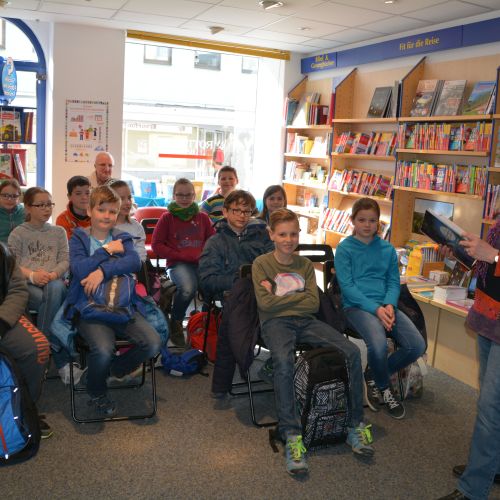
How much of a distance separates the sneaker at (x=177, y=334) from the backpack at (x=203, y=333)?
226 mm

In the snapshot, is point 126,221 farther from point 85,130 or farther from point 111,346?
point 85,130

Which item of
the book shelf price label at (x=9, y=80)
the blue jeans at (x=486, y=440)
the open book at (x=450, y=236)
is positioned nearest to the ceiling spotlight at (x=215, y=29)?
the book shelf price label at (x=9, y=80)

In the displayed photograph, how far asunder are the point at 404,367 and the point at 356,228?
934 millimetres

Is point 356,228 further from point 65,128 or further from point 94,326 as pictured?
point 65,128

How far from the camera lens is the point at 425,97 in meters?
5.56

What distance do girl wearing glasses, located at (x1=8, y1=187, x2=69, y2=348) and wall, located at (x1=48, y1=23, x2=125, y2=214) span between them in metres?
3.13

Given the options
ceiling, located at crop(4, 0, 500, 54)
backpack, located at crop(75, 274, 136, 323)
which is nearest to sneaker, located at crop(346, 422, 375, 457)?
backpack, located at crop(75, 274, 136, 323)

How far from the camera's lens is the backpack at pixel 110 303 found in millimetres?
3057

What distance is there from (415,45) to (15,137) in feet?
14.8

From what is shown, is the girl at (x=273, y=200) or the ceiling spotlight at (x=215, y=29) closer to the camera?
the girl at (x=273, y=200)

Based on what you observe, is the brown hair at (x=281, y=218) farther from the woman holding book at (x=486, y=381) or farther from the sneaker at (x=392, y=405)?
the sneaker at (x=392, y=405)

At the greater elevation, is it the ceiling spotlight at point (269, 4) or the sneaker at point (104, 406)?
the ceiling spotlight at point (269, 4)

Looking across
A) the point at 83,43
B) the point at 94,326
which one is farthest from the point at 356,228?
the point at 83,43

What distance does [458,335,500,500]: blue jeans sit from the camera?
7.72ft
